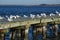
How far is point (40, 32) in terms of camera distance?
42.6 meters

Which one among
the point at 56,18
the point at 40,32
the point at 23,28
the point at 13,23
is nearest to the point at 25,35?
the point at 23,28

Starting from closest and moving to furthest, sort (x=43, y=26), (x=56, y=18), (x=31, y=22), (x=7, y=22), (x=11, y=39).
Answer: (x=7, y=22), (x=11, y=39), (x=31, y=22), (x=43, y=26), (x=56, y=18)

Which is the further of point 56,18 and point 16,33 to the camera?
point 56,18

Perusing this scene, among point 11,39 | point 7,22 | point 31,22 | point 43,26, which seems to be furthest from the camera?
point 43,26

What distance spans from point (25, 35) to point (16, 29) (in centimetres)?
146

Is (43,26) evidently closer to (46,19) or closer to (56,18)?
(46,19)

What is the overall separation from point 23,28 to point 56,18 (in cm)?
1116

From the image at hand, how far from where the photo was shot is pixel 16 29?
37125 millimetres

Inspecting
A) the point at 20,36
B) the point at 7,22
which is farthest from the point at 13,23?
the point at 20,36

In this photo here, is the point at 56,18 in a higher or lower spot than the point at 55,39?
higher

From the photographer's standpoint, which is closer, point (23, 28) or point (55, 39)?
point (23, 28)

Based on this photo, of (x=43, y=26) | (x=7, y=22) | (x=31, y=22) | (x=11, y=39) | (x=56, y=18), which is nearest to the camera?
(x=7, y=22)

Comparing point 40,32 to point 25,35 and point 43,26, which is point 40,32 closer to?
point 43,26

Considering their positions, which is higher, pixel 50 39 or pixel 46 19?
pixel 46 19
